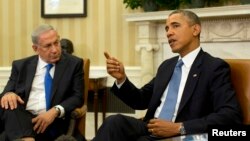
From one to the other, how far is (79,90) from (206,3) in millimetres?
1822

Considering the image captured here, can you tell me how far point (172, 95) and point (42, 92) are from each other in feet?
3.10

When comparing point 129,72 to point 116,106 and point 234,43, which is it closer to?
point 116,106

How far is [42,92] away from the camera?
2832mm

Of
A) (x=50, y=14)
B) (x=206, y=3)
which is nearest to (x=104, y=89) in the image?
(x=50, y=14)

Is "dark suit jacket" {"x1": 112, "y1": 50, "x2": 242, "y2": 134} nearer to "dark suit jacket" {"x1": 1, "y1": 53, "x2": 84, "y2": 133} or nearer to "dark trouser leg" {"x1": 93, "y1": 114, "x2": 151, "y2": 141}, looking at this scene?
"dark trouser leg" {"x1": 93, "y1": 114, "x2": 151, "y2": 141}

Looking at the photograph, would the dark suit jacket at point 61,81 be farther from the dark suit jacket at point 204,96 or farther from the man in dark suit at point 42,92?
the dark suit jacket at point 204,96

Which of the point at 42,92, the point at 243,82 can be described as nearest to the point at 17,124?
the point at 42,92

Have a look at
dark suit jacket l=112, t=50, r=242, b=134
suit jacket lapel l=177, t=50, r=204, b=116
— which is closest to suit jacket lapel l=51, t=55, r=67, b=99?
dark suit jacket l=112, t=50, r=242, b=134

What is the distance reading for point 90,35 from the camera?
4.76 meters

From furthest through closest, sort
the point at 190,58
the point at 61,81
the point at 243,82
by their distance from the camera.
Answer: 1. the point at 61,81
2. the point at 190,58
3. the point at 243,82

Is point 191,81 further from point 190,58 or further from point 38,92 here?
point 38,92

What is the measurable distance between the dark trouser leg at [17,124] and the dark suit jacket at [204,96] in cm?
60

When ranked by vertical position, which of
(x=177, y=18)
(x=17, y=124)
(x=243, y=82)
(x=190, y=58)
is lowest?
(x=17, y=124)

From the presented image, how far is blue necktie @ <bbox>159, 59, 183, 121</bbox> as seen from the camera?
246 centimetres
